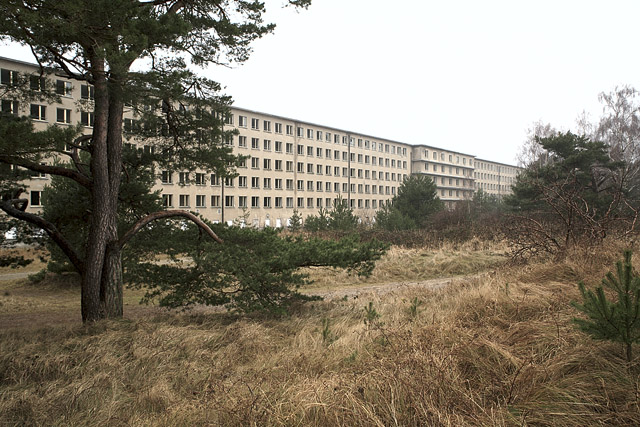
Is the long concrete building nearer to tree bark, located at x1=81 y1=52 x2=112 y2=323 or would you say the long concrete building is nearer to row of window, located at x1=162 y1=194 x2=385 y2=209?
row of window, located at x1=162 y1=194 x2=385 y2=209

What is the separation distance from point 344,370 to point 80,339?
5.23 metres

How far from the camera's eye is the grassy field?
3227mm

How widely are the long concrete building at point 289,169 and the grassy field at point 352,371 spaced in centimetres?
3104

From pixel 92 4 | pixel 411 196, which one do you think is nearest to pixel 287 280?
pixel 92 4

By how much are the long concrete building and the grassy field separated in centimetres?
3104

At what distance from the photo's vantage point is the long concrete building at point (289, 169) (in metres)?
45.4

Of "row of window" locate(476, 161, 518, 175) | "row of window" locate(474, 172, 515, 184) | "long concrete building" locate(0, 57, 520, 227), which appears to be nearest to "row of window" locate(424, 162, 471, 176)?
"long concrete building" locate(0, 57, 520, 227)

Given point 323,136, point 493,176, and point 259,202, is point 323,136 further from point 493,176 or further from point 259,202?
point 493,176

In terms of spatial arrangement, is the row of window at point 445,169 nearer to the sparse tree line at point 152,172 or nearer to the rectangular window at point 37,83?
the sparse tree line at point 152,172

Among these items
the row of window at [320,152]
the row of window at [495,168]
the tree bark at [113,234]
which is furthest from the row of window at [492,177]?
the tree bark at [113,234]

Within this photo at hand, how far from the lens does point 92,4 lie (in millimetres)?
6797

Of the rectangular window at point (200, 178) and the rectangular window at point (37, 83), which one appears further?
the rectangular window at point (200, 178)

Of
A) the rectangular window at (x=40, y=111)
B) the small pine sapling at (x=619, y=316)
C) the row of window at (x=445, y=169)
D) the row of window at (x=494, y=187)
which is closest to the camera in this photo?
the small pine sapling at (x=619, y=316)

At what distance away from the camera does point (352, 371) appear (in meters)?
4.24
